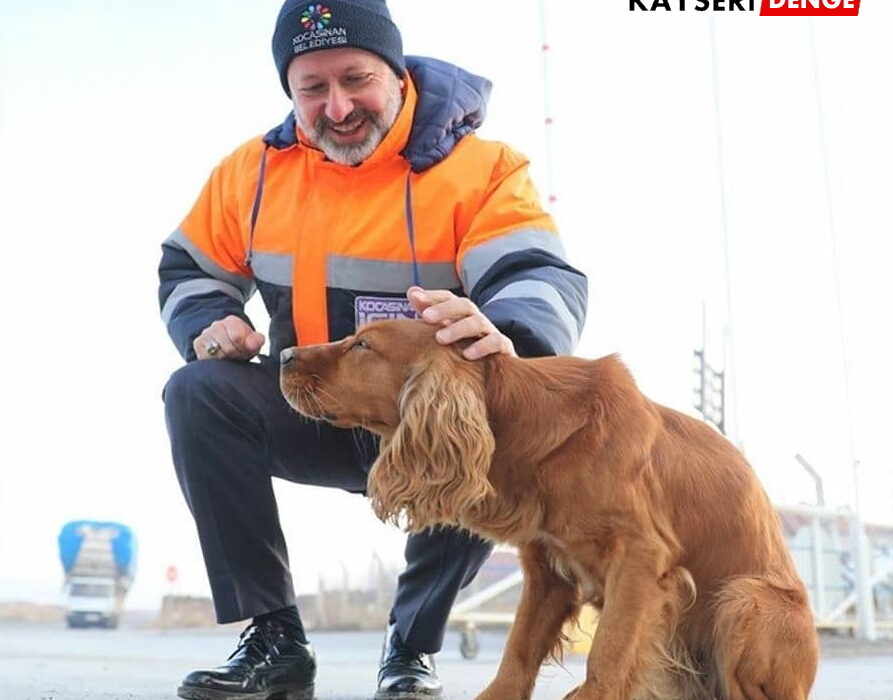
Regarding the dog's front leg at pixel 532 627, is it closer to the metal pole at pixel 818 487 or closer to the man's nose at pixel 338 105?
the man's nose at pixel 338 105

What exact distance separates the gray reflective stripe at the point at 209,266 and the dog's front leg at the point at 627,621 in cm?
147

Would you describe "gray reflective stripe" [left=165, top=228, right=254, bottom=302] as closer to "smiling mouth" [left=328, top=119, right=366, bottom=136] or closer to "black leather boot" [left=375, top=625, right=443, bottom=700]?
"smiling mouth" [left=328, top=119, right=366, bottom=136]

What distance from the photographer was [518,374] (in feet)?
7.90

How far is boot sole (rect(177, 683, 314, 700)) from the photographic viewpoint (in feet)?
8.77

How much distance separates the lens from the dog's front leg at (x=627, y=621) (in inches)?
89.3

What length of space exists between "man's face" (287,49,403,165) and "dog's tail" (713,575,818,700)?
149cm

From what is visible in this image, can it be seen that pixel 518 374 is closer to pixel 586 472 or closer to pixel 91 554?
pixel 586 472

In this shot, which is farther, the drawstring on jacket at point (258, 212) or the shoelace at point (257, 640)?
the drawstring on jacket at point (258, 212)

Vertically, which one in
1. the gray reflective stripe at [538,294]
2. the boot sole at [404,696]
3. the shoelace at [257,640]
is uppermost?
the gray reflective stripe at [538,294]

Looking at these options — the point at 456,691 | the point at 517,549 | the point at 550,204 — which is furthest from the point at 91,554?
the point at 517,549

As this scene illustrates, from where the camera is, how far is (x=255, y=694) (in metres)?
2.74

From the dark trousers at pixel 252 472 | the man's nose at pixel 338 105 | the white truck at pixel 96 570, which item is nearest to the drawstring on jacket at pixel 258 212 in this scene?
the man's nose at pixel 338 105

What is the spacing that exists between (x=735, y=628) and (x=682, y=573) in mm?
149

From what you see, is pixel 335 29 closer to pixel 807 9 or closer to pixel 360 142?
pixel 360 142
